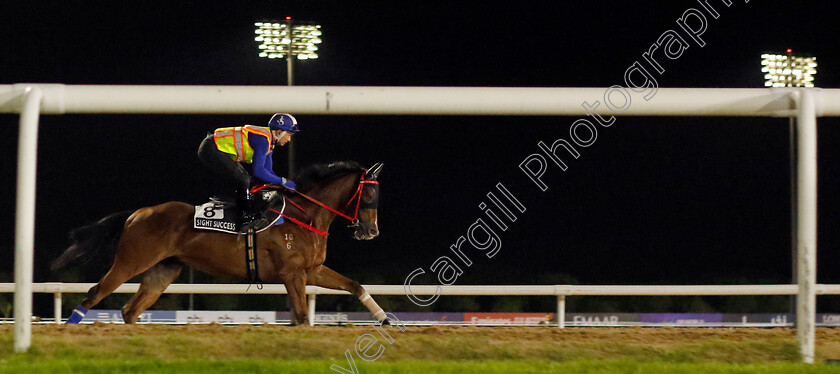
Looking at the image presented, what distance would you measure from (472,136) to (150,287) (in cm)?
2346

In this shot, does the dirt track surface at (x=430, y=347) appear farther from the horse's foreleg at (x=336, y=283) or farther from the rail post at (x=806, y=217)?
the horse's foreleg at (x=336, y=283)

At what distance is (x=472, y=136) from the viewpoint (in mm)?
29906

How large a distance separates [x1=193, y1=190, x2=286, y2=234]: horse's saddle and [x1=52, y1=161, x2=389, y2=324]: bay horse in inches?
2.6

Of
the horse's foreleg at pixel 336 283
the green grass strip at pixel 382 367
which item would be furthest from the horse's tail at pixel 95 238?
the green grass strip at pixel 382 367

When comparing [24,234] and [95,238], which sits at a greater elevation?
[24,234]

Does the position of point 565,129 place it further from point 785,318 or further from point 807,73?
point 785,318

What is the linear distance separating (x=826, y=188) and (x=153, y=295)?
79.0 ft

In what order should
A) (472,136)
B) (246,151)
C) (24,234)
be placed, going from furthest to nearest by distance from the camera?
(472,136) → (246,151) → (24,234)

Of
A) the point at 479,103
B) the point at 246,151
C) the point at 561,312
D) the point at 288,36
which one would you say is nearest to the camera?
the point at 479,103

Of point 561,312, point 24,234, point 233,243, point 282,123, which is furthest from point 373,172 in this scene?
point 561,312

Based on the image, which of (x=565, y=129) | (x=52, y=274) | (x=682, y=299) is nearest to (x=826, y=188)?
(x=565, y=129)

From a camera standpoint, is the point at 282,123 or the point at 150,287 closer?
the point at 282,123

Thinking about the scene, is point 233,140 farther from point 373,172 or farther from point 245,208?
point 373,172

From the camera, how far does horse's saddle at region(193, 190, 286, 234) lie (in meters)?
6.65
